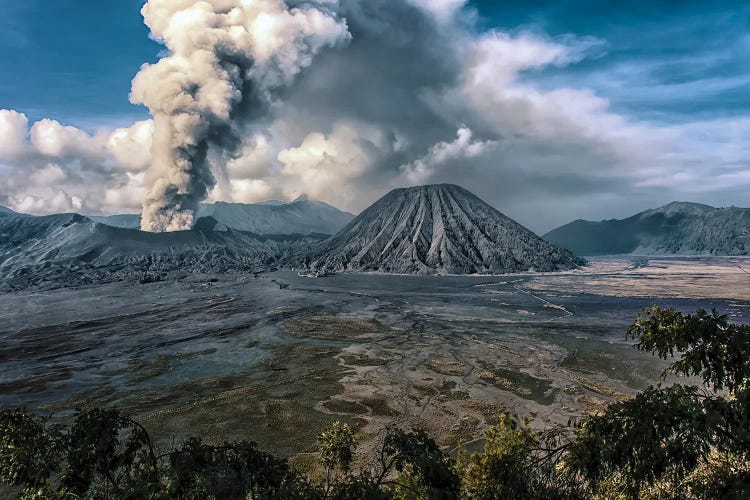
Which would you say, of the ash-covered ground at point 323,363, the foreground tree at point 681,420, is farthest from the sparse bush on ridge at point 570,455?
the ash-covered ground at point 323,363

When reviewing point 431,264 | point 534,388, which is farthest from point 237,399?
point 431,264

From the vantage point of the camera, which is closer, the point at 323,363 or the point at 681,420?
the point at 681,420

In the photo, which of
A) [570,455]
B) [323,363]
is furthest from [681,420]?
[323,363]

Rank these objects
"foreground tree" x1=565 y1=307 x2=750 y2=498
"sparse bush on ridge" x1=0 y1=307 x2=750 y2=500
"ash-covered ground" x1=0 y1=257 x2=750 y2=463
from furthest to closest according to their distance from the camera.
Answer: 1. "ash-covered ground" x1=0 y1=257 x2=750 y2=463
2. "sparse bush on ridge" x1=0 y1=307 x2=750 y2=500
3. "foreground tree" x1=565 y1=307 x2=750 y2=498

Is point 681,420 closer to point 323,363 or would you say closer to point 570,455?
point 570,455

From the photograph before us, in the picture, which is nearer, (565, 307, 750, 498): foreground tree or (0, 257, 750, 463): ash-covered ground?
(565, 307, 750, 498): foreground tree

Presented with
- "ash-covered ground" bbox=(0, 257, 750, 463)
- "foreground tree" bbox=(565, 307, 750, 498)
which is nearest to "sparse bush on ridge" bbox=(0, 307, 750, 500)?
"foreground tree" bbox=(565, 307, 750, 498)

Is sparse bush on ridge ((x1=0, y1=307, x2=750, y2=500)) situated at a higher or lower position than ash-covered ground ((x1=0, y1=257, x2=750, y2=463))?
higher

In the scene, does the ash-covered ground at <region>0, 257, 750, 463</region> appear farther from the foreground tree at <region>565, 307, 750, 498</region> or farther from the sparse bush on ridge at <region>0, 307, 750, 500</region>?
the foreground tree at <region>565, 307, 750, 498</region>

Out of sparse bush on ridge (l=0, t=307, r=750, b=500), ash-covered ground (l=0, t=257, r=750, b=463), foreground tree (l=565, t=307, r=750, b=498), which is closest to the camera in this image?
foreground tree (l=565, t=307, r=750, b=498)

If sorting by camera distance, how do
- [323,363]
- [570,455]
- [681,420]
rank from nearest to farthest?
[681,420], [570,455], [323,363]
